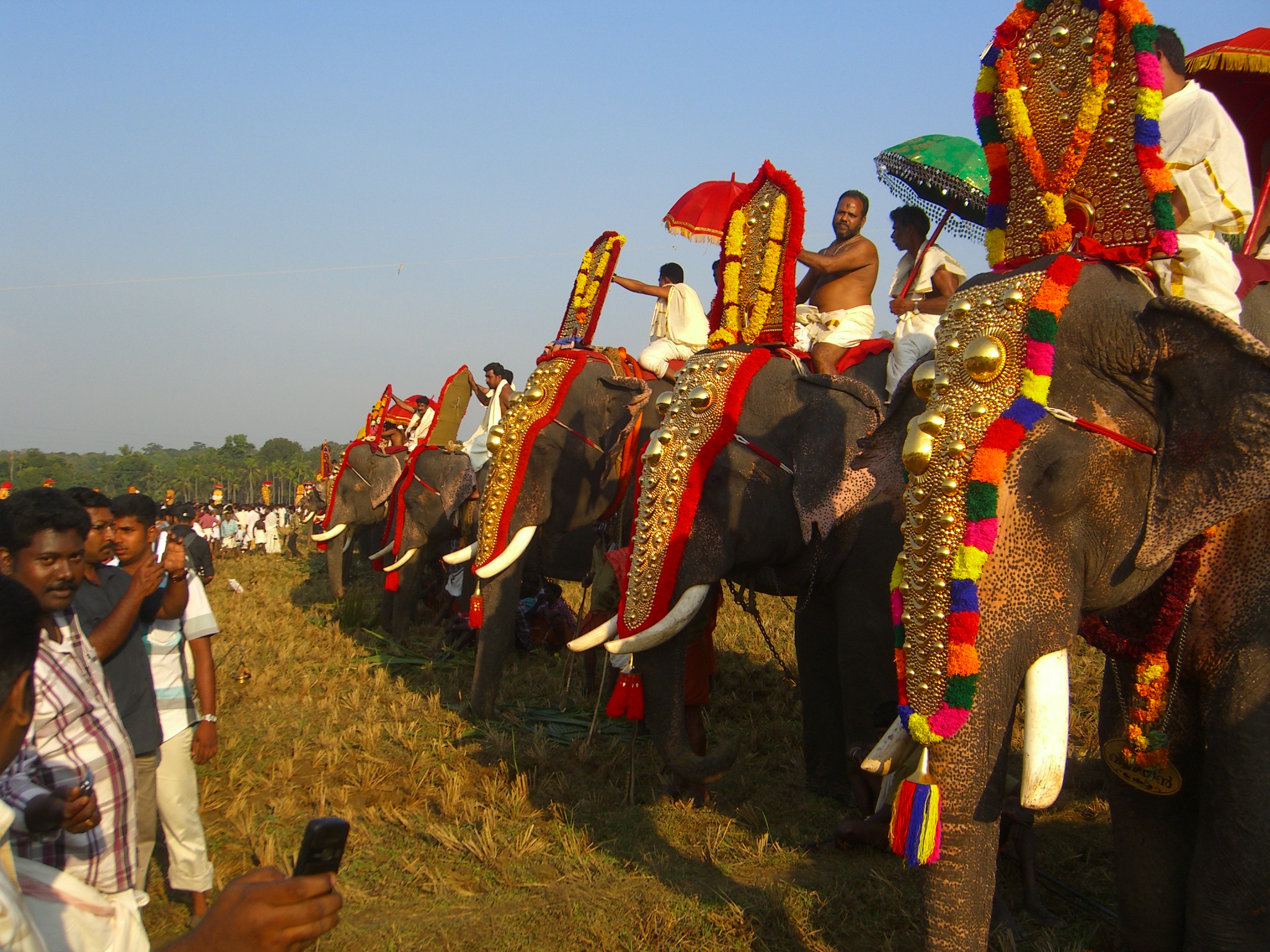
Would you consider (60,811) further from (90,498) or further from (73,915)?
(90,498)

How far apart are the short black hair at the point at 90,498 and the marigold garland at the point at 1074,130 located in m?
3.90

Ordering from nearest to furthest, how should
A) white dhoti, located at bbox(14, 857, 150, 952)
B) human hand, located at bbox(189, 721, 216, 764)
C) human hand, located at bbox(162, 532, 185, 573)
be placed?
white dhoti, located at bbox(14, 857, 150, 952) < human hand, located at bbox(162, 532, 185, 573) < human hand, located at bbox(189, 721, 216, 764)

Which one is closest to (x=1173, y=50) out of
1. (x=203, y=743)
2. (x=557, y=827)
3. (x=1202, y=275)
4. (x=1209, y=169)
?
(x=1209, y=169)

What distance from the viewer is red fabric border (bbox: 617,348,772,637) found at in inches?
183

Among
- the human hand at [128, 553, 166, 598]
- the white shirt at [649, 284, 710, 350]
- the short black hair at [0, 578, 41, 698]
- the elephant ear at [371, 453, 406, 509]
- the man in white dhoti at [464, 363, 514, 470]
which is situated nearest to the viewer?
the short black hair at [0, 578, 41, 698]

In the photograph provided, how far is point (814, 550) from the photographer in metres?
4.99

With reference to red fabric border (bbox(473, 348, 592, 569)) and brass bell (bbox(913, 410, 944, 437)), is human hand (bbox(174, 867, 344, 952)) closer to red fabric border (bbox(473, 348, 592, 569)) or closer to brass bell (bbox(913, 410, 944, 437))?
brass bell (bbox(913, 410, 944, 437))

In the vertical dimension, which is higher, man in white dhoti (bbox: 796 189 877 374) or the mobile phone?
man in white dhoti (bbox: 796 189 877 374)

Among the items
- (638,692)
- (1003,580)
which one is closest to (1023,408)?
(1003,580)

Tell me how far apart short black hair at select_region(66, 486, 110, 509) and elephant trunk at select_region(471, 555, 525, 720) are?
9.92 ft

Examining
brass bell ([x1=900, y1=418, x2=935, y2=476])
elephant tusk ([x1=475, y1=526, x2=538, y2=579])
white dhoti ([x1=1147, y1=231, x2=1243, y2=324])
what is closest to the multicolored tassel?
brass bell ([x1=900, y1=418, x2=935, y2=476])

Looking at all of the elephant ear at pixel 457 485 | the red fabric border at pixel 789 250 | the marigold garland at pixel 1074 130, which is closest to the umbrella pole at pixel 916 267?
the red fabric border at pixel 789 250

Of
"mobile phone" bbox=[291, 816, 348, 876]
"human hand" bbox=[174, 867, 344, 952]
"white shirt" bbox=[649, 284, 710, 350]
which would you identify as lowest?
"human hand" bbox=[174, 867, 344, 952]

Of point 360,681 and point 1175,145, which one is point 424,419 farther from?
point 1175,145
